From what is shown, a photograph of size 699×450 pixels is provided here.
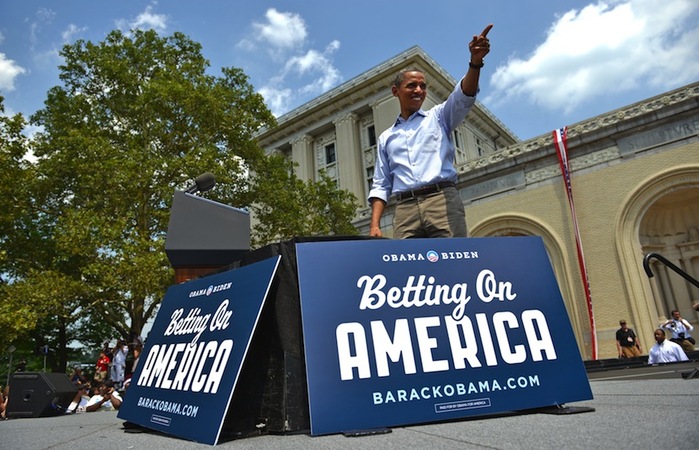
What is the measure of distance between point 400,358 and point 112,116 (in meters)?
17.2

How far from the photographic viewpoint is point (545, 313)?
2.53 metres

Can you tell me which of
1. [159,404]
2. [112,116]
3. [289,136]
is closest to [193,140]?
[112,116]

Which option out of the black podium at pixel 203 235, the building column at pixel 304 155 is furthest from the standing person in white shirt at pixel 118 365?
the building column at pixel 304 155

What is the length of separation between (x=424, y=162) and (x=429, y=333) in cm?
156

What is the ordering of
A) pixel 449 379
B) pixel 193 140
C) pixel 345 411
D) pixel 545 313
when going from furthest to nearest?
pixel 193 140 < pixel 545 313 < pixel 449 379 < pixel 345 411

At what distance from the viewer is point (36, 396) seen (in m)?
6.95

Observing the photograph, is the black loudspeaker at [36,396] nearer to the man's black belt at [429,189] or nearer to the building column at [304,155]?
the man's black belt at [429,189]

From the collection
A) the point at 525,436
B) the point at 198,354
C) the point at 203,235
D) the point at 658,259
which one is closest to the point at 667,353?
the point at 658,259

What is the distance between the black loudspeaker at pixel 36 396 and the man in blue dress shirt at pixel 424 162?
6733mm

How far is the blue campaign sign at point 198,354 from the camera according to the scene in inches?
84.1

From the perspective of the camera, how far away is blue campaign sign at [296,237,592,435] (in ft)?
6.93

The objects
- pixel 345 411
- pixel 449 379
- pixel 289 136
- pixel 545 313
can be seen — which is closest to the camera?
pixel 345 411

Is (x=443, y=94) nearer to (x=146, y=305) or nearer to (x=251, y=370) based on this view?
(x=146, y=305)

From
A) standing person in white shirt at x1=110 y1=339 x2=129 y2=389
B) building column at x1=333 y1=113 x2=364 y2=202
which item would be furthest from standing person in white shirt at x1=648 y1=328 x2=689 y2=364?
building column at x1=333 y1=113 x2=364 y2=202
